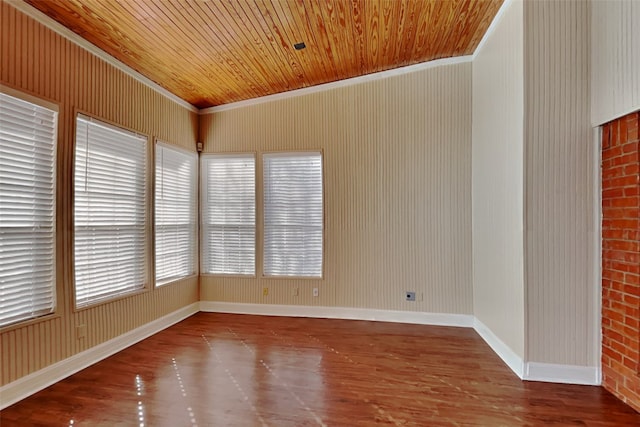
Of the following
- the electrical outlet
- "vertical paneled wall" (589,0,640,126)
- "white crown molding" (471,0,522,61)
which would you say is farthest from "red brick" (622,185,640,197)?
the electrical outlet

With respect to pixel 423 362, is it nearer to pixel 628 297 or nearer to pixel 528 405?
pixel 528 405

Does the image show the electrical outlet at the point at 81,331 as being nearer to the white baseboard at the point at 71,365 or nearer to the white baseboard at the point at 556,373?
the white baseboard at the point at 71,365

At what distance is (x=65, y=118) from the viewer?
2871 mm

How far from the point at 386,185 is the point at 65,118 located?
350cm

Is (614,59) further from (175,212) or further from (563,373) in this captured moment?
(175,212)

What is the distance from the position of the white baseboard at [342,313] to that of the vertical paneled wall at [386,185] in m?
0.09

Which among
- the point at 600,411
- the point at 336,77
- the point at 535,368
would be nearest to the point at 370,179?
the point at 336,77

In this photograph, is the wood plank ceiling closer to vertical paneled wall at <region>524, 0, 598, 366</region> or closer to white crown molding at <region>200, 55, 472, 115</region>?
white crown molding at <region>200, 55, 472, 115</region>

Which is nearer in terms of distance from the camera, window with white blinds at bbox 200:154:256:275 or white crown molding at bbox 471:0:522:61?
white crown molding at bbox 471:0:522:61

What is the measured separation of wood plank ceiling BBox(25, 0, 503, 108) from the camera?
2.70 metres

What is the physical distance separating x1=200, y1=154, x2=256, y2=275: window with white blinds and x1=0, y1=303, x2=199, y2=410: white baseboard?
1.03 meters

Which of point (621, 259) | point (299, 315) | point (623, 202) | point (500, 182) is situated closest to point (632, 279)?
point (621, 259)

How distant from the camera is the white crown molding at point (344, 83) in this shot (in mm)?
4156

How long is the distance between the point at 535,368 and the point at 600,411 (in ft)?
1.59
